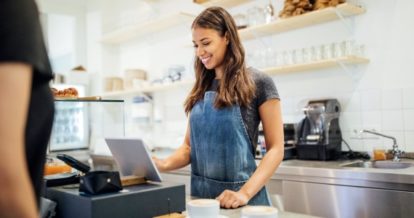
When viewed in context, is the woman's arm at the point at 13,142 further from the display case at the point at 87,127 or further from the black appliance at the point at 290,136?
the display case at the point at 87,127

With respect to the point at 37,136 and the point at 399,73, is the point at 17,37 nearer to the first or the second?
the point at 37,136

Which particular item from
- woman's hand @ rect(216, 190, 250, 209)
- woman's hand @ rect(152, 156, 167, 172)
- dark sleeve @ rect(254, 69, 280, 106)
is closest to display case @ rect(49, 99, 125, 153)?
woman's hand @ rect(152, 156, 167, 172)

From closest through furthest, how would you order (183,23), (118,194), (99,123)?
1. (118,194)
2. (183,23)
3. (99,123)

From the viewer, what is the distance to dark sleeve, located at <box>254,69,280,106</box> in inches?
63.7

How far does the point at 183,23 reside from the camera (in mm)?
4270

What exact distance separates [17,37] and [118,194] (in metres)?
0.62

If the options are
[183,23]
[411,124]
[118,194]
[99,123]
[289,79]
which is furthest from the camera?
[99,123]

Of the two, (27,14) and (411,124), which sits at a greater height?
(27,14)

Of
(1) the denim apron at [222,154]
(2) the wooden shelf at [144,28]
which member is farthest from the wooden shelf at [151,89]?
(1) the denim apron at [222,154]

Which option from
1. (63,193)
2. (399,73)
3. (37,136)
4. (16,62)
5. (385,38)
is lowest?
(63,193)

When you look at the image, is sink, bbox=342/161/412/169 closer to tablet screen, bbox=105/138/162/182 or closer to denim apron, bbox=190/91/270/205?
denim apron, bbox=190/91/270/205

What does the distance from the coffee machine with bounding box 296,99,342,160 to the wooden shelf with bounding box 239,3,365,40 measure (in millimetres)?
590

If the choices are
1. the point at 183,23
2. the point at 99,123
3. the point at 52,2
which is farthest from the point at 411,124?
the point at 52,2

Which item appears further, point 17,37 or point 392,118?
point 392,118
